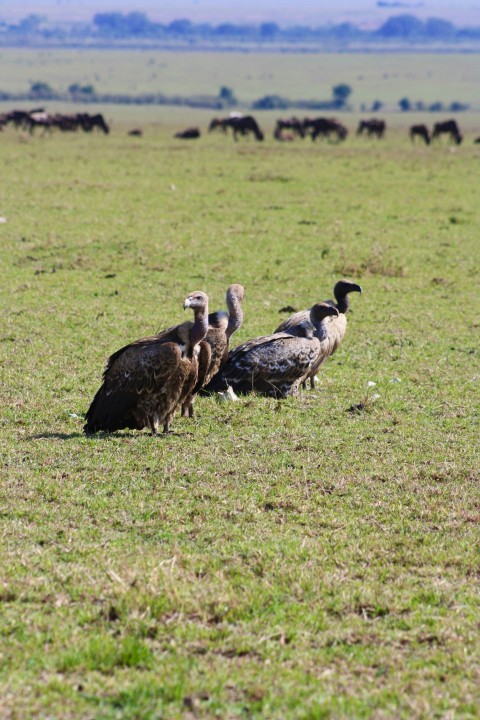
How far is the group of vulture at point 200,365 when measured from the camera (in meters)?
7.91

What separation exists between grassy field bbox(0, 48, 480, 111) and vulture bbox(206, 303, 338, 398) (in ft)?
382

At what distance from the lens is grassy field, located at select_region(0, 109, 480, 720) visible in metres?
4.49

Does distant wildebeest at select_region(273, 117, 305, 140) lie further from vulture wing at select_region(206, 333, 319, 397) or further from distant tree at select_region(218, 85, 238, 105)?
distant tree at select_region(218, 85, 238, 105)

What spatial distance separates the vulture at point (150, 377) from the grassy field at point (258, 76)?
118 meters

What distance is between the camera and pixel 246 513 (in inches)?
260

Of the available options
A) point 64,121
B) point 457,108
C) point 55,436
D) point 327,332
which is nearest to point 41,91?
point 457,108

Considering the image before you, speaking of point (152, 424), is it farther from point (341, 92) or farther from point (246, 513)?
point (341, 92)

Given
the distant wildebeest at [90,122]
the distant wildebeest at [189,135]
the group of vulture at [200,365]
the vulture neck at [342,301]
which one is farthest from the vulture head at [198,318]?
the distant wildebeest at [90,122]

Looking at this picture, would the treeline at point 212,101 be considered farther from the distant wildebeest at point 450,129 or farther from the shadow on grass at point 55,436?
the shadow on grass at point 55,436

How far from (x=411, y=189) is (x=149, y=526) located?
2220cm

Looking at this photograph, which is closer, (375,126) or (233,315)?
(233,315)

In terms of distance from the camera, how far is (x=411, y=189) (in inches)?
1077

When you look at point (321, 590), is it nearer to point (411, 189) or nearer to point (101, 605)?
point (101, 605)

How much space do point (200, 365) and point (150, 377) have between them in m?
0.74
